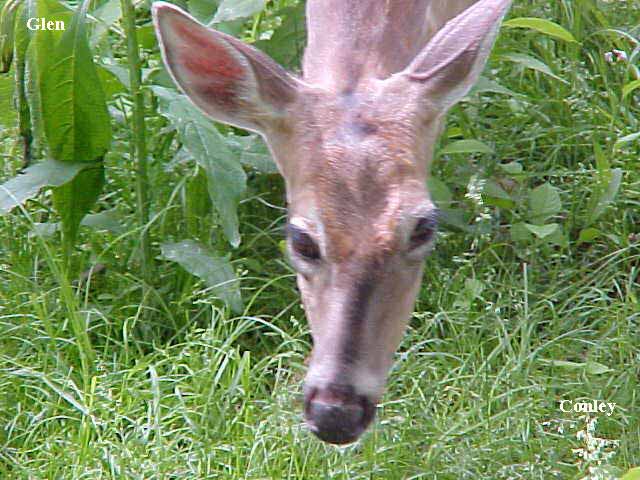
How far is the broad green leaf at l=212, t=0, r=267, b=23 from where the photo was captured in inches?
199

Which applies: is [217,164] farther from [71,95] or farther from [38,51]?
[38,51]

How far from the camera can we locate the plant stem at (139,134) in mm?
5277

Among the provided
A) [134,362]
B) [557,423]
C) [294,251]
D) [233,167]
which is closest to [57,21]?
[233,167]

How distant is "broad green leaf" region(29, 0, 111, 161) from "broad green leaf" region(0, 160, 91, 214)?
4cm

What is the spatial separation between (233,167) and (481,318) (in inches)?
40.0

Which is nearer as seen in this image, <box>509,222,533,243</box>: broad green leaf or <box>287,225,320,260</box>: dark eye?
<box>287,225,320,260</box>: dark eye

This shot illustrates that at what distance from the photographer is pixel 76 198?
17.5ft

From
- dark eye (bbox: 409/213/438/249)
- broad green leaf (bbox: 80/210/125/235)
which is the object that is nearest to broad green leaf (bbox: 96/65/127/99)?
broad green leaf (bbox: 80/210/125/235)

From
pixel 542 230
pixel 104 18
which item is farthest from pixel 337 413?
pixel 104 18

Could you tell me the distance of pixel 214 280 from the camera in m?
5.21

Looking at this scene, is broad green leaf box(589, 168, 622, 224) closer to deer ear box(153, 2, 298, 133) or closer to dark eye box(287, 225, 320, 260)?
deer ear box(153, 2, 298, 133)

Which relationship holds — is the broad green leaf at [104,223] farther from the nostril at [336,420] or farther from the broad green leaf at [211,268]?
the nostril at [336,420]

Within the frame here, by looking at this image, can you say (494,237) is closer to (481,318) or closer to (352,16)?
(481,318)

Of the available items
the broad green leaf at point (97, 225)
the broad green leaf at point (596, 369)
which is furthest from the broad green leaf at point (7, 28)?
the broad green leaf at point (596, 369)
